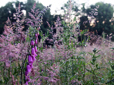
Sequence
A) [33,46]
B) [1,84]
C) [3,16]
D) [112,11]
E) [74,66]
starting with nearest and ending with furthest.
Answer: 1. [33,46]
2. [1,84]
3. [74,66]
4. [3,16]
5. [112,11]

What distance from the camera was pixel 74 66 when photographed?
2.39m

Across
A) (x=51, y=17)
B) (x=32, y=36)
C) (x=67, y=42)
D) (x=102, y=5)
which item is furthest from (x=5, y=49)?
(x=102, y=5)

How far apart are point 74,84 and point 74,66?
357mm

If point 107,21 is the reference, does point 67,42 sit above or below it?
below

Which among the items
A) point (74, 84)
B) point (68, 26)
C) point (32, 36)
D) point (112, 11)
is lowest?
point (74, 84)

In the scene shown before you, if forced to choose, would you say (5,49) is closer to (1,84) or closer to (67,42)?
(1,84)

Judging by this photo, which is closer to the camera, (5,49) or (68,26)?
(5,49)

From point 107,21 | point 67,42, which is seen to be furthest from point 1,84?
point 107,21

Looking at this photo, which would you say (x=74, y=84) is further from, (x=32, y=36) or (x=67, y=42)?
(x=32, y=36)

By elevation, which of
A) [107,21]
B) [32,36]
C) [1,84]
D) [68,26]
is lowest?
[1,84]

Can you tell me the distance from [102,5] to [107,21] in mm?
3825

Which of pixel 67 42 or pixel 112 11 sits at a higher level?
pixel 112 11

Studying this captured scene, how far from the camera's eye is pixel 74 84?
7.13 feet

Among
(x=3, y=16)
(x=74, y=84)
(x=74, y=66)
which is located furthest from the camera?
(x=3, y=16)
